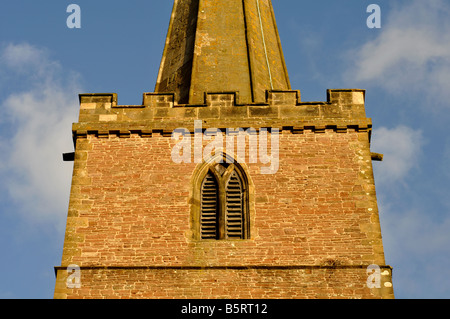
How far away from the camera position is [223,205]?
18156mm

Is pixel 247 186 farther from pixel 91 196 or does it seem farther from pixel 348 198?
pixel 91 196

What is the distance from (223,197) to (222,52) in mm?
4585

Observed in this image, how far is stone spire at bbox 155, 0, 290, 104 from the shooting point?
20.5m

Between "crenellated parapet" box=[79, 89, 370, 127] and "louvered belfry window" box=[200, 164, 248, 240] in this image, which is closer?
"louvered belfry window" box=[200, 164, 248, 240]

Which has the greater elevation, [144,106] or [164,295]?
[144,106]

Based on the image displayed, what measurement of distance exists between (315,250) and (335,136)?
2.96m
